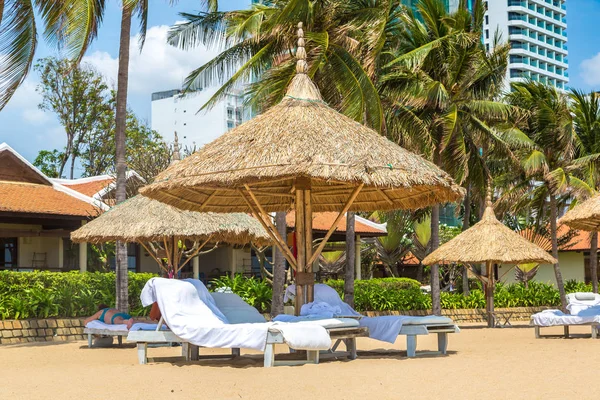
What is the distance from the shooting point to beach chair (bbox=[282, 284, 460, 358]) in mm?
10242

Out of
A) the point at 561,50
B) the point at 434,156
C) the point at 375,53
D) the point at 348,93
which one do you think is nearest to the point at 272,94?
the point at 348,93

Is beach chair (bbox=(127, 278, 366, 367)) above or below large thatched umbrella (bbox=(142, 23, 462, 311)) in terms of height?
below

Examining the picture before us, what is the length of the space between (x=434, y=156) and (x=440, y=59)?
266cm

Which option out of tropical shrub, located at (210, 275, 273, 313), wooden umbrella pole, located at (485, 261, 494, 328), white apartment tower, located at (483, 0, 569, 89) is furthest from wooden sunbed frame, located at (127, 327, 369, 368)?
white apartment tower, located at (483, 0, 569, 89)

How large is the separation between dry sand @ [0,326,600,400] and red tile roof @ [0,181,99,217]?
782cm

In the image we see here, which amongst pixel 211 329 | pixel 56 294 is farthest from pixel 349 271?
→ pixel 211 329

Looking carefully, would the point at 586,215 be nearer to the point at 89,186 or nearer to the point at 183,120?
the point at 89,186

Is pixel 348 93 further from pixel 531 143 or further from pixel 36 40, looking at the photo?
pixel 531 143

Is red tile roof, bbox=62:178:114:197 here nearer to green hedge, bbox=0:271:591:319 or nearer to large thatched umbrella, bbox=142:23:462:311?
green hedge, bbox=0:271:591:319

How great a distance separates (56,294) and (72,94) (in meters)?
21.2

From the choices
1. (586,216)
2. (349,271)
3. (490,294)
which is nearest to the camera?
(586,216)

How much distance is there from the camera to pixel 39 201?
20094mm

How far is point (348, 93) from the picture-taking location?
1852 cm

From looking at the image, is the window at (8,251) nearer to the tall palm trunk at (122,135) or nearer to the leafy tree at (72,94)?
the tall palm trunk at (122,135)
